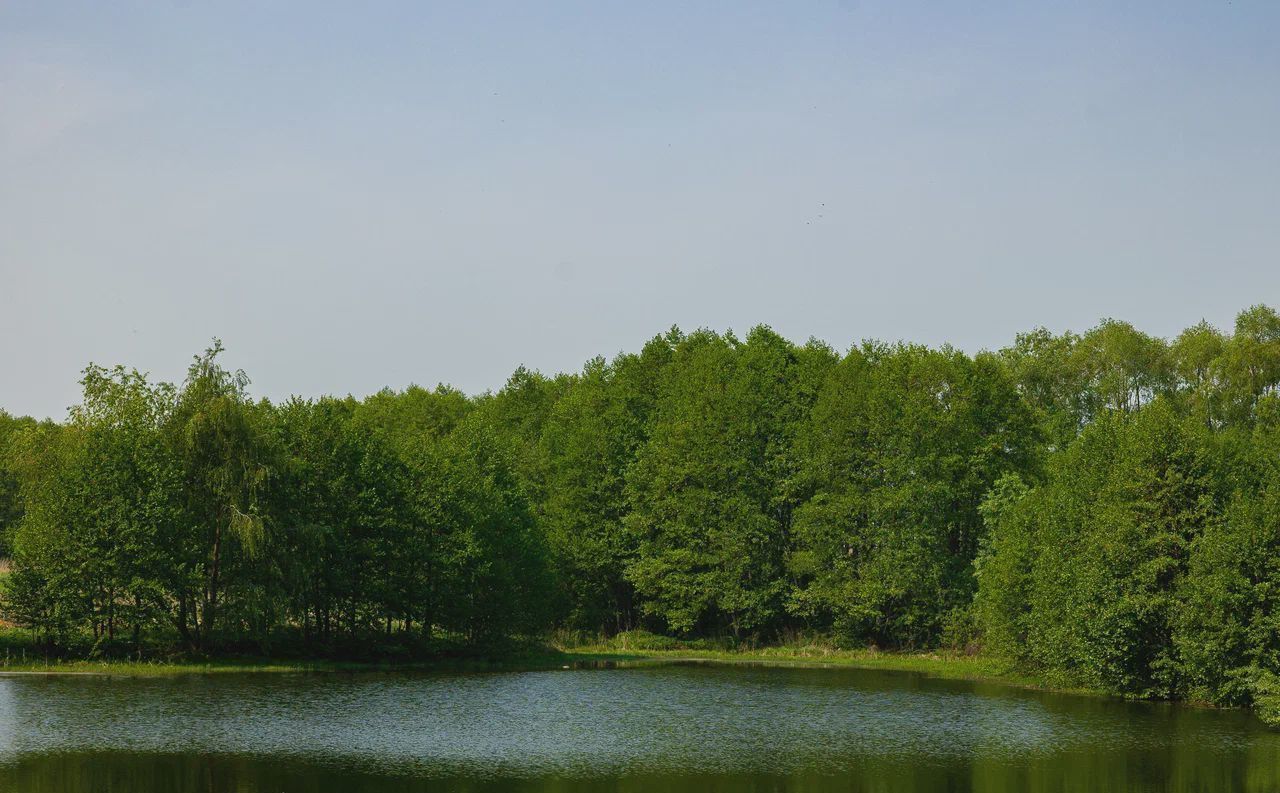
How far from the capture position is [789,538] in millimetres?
82812

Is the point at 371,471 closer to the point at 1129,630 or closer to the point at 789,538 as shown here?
the point at 789,538

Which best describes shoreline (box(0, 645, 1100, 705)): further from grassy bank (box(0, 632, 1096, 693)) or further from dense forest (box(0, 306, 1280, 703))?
dense forest (box(0, 306, 1280, 703))

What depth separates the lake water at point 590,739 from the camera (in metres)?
34.2

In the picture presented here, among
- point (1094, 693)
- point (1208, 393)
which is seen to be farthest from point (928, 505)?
point (1208, 393)

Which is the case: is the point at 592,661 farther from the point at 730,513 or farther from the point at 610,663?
the point at 730,513

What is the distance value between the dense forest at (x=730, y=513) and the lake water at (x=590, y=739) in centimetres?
486

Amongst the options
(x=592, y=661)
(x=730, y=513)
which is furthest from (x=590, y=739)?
(x=730, y=513)

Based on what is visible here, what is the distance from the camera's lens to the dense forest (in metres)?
52.9

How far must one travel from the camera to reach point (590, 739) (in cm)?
4131

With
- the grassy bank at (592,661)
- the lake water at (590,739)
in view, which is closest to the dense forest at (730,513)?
the grassy bank at (592,661)

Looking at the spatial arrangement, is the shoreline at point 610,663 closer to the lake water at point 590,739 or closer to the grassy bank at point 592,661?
the grassy bank at point 592,661

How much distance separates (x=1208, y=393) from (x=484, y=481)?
52.2 m

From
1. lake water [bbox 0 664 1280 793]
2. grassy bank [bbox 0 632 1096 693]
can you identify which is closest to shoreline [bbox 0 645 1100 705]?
grassy bank [bbox 0 632 1096 693]

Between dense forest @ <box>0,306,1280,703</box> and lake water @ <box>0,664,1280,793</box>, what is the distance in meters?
4.86
